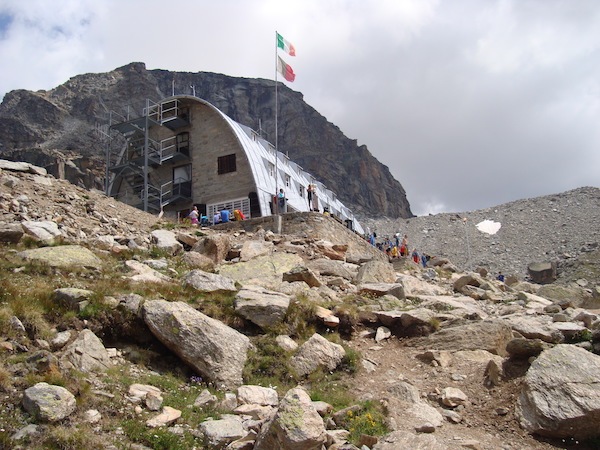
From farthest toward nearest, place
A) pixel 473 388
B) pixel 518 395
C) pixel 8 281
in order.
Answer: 1. pixel 8 281
2. pixel 473 388
3. pixel 518 395

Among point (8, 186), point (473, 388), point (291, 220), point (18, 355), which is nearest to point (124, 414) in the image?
point (18, 355)

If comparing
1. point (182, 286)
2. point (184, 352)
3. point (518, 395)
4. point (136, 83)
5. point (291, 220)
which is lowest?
point (518, 395)

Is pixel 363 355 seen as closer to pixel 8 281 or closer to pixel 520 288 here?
pixel 8 281

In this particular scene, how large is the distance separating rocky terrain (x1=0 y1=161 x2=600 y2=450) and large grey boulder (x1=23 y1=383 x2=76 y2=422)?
22 millimetres

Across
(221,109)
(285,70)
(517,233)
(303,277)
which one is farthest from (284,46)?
(221,109)

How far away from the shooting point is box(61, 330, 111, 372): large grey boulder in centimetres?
980

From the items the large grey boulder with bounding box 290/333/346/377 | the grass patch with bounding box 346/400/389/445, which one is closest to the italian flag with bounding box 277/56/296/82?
the large grey boulder with bounding box 290/333/346/377

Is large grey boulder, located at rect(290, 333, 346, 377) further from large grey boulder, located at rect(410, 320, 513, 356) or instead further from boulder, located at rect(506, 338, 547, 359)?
boulder, located at rect(506, 338, 547, 359)

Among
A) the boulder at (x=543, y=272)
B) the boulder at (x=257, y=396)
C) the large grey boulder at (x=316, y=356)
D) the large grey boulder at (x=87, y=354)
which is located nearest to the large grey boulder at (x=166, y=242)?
the large grey boulder at (x=316, y=356)

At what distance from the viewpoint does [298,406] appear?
26.3ft

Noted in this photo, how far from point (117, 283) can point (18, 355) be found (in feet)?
13.6

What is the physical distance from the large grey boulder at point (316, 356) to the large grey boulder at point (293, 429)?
3.45 meters

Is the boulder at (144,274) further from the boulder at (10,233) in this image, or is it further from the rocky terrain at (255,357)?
→ the boulder at (10,233)

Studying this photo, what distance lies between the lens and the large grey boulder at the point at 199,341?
1090 cm
